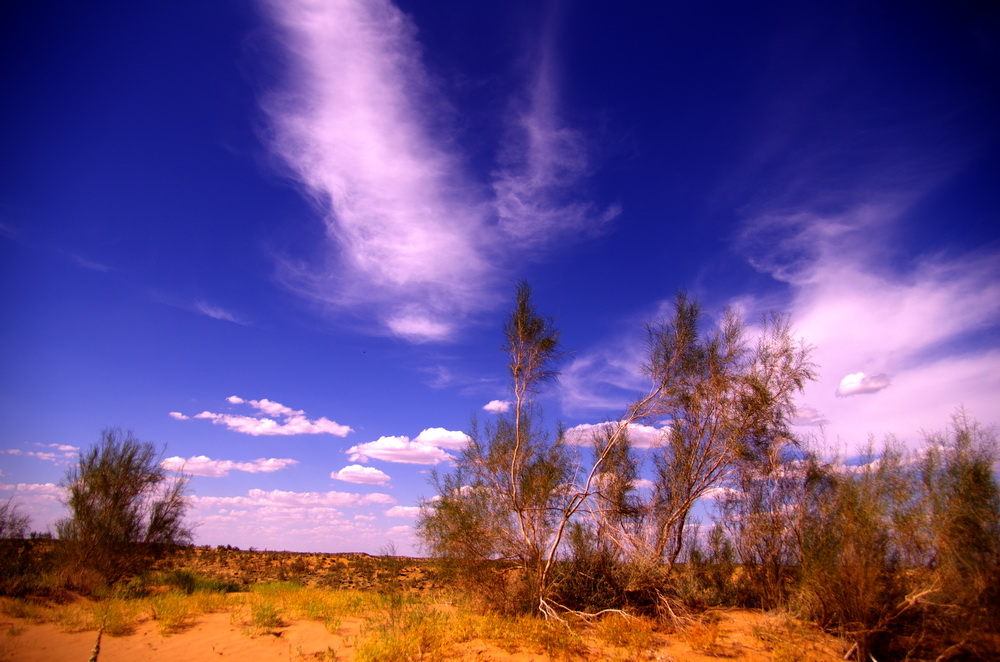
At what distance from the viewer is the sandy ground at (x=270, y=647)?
8.38m

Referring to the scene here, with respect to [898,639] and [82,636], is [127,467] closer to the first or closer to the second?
[82,636]

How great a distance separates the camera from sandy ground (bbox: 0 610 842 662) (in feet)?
27.5

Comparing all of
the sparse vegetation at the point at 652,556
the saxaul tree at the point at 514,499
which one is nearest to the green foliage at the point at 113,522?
the sparse vegetation at the point at 652,556

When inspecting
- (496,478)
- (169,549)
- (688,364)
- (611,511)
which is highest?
(688,364)

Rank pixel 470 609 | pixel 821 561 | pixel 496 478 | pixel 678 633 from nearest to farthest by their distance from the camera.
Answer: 1. pixel 821 561
2. pixel 678 633
3. pixel 470 609
4. pixel 496 478

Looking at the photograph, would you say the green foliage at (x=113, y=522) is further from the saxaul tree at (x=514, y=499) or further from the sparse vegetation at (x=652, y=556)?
the saxaul tree at (x=514, y=499)

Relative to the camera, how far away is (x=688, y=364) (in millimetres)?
12602

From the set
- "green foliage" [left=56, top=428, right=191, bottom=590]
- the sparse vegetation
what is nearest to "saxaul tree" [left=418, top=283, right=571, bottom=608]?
the sparse vegetation

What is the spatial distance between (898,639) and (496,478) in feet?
28.2

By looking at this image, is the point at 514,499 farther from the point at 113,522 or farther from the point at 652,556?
the point at 113,522

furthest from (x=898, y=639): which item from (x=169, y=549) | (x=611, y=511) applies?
(x=169, y=549)

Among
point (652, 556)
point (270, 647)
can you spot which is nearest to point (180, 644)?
point (270, 647)

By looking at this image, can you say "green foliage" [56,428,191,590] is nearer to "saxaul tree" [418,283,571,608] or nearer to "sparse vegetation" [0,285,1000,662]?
"sparse vegetation" [0,285,1000,662]

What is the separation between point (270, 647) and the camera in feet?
30.2
